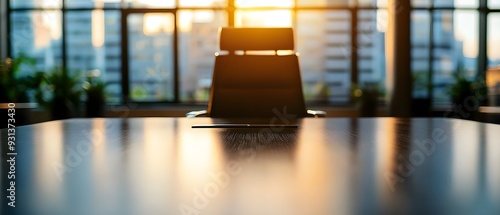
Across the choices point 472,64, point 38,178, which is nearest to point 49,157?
point 38,178

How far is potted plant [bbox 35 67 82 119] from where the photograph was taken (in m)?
6.71

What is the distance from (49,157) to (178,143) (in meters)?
0.33

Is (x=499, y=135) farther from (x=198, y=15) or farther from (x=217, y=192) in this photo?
(x=198, y=15)

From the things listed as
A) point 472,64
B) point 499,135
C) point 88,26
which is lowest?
point 499,135

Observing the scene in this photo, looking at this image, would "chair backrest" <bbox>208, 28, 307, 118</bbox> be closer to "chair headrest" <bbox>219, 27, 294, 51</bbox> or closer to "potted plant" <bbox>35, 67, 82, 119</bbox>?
"chair headrest" <bbox>219, 27, 294, 51</bbox>

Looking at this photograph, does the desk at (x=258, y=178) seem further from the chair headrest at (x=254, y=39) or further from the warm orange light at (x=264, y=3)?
the warm orange light at (x=264, y=3)

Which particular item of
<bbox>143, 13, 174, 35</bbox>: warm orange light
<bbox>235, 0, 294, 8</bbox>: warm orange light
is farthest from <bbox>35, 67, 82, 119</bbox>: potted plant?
<bbox>235, 0, 294, 8</bbox>: warm orange light

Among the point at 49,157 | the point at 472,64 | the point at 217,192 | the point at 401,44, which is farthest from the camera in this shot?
the point at 472,64

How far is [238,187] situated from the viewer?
0.61 metres

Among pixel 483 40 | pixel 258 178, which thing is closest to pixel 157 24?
pixel 483 40

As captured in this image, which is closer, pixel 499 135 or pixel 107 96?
pixel 499 135

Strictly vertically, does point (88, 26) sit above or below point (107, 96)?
above

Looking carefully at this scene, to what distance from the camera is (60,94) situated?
682 centimetres

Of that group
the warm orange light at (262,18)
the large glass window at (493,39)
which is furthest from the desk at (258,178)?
the large glass window at (493,39)
